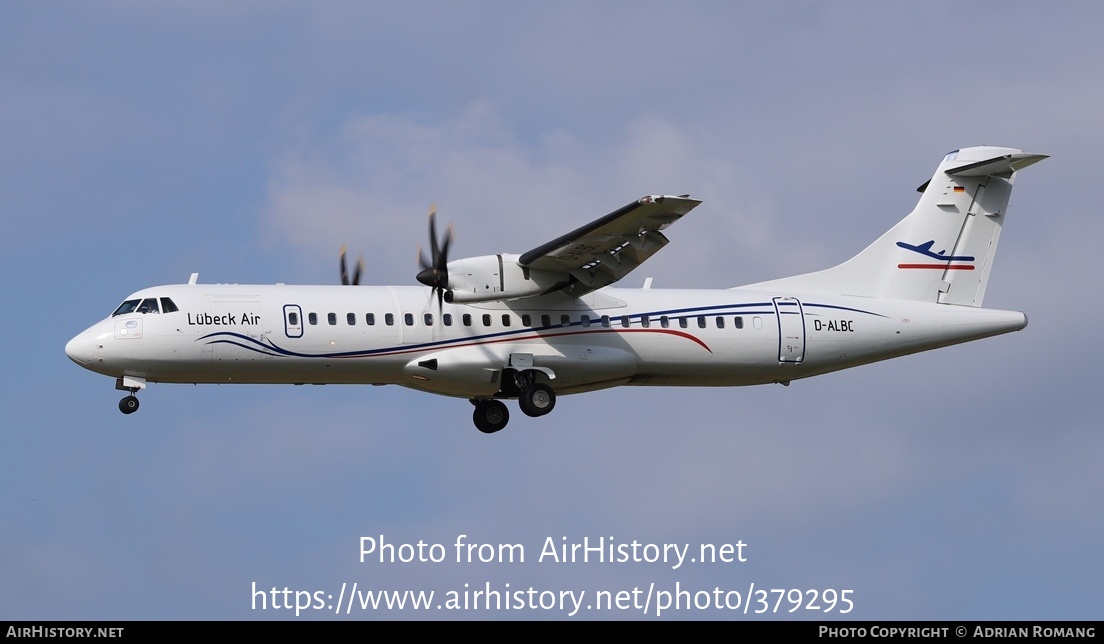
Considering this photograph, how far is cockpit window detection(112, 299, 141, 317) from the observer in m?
26.1

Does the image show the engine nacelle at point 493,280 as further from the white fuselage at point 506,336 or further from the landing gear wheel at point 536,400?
the landing gear wheel at point 536,400

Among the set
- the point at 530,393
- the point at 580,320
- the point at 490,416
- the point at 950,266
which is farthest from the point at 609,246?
the point at 950,266

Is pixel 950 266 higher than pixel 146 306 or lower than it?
higher

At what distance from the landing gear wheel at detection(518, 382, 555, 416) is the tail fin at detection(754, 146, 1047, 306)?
480 centimetres

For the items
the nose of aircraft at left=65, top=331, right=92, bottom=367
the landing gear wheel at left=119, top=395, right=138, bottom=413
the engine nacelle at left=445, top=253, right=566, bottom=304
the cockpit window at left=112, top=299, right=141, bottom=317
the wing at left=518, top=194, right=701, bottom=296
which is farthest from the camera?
the engine nacelle at left=445, top=253, right=566, bottom=304

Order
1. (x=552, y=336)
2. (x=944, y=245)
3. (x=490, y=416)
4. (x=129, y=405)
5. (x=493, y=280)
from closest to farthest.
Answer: (x=129, y=405) < (x=493, y=280) < (x=552, y=336) < (x=490, y=416) < (x=944, y=245)

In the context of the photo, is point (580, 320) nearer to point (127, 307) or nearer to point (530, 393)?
point (530, 393)

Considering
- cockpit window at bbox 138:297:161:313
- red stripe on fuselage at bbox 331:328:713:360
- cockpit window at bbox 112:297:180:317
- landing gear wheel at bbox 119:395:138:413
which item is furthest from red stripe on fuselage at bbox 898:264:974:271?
landing gear wheel at bbox 119:395:138:413

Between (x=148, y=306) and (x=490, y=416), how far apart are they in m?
6.51

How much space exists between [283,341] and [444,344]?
2.75 meters

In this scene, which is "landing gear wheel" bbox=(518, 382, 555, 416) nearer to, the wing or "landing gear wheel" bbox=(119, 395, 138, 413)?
the wing

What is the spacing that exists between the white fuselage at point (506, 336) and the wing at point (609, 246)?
877 mm

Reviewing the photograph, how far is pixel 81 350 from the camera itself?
25.6 meters
